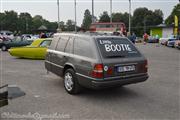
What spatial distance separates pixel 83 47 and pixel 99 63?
2.80ft

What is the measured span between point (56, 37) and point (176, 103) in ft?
13.7

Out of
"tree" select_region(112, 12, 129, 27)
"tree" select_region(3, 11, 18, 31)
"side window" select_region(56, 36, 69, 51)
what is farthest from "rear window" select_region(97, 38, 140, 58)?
"tree" select_region(112, 12, 129, 27)

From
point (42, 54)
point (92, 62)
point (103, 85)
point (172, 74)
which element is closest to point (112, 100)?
point (103, 85)

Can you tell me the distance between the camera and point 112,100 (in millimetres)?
6113

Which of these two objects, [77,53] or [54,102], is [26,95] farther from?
[77,53]

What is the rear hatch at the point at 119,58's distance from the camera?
5938 mm

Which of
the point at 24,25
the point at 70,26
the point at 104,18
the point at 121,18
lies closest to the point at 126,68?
the point at 24,25

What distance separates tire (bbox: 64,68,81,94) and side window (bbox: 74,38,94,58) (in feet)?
1.90

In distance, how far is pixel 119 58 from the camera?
6125 mm

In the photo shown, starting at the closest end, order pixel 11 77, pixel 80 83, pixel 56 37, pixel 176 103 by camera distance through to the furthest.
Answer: pixel 176 103 < pixel 80 83 < pixel 56 37 < pixel 11 77

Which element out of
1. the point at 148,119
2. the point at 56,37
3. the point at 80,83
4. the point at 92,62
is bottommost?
the point at 148,119

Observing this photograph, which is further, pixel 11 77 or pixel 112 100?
pixel 11 77

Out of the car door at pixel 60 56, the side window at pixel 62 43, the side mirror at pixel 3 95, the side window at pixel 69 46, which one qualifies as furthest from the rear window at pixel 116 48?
the side mirror at pixel 3 95

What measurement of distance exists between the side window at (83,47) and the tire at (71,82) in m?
0.58
